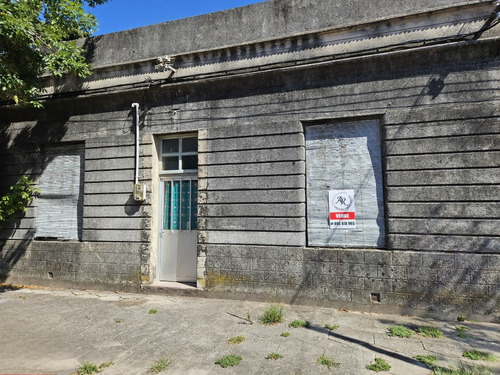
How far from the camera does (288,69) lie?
22.7 ft

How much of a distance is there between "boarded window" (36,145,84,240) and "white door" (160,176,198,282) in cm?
242

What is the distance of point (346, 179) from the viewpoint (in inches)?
263

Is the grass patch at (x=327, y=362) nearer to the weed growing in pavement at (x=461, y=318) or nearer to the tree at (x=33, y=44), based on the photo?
the weed growing in pavement at (x=461, y=318)

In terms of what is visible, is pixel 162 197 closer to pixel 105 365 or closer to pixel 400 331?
pixel 105 365

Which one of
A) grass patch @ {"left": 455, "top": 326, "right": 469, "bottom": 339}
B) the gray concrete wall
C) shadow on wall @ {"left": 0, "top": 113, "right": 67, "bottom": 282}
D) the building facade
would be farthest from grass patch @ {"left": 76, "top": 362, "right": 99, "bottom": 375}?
the gray concrete wall

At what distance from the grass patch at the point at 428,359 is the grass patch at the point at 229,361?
2.33 m

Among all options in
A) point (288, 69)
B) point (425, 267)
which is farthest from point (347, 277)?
point (288, 69)

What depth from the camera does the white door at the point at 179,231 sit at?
7.76 meters

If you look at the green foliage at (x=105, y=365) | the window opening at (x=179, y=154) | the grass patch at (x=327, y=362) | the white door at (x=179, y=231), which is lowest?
the green foliage at (x=105, y=365)

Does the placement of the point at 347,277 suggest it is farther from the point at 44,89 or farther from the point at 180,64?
the point at 44,89

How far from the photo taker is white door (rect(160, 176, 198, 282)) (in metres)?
7.76

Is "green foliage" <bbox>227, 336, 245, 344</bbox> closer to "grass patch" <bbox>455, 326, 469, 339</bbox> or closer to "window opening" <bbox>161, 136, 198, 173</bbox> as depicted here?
"grass patch" <bbox>455, 326, 469, 339</bbox>

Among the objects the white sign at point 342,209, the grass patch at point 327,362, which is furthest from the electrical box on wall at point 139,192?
the grass patch at point 327,362

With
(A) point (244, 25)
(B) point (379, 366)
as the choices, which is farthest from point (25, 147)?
(B) point (379, 366)
